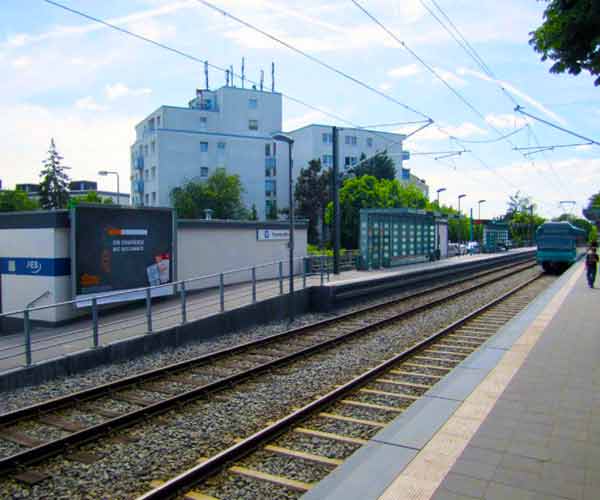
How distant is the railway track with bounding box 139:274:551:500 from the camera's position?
5055 millimetres

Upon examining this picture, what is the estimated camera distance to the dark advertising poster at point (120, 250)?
13.5m

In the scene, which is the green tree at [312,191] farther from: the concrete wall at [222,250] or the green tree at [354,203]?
the concrete wall at [222,250]

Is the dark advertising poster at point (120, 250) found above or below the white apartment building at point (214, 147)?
below

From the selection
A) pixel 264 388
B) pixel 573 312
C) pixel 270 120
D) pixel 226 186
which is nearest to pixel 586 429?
pixel 264 388

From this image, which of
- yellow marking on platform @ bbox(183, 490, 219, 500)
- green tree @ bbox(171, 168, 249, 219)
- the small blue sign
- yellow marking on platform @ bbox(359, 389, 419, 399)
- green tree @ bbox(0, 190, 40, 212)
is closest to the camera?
yellow marking on platform @ bbox(183, 490, 219, 500)

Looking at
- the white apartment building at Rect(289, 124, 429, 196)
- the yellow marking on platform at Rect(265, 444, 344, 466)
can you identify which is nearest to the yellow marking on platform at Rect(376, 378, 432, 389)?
the yellow marking on platform at Rect(265, 444, 344, 466)

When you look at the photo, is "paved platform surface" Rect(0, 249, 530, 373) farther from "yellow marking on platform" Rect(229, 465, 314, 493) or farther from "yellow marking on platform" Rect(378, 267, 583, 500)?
"yellow marking on platform" Rect(378, 267, 583, 500)

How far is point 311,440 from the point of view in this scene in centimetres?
623

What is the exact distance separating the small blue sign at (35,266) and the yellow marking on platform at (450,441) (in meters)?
10.4

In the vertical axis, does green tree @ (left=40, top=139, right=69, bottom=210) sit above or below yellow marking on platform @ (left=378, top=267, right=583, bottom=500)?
above

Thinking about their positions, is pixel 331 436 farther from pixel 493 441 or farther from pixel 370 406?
pixel 493 441

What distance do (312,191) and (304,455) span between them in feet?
185

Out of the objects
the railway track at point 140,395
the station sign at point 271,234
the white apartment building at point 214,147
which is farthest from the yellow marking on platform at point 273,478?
the white apartment building at point 214,147

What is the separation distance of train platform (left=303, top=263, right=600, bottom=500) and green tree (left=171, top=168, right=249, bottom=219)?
1787 inches
